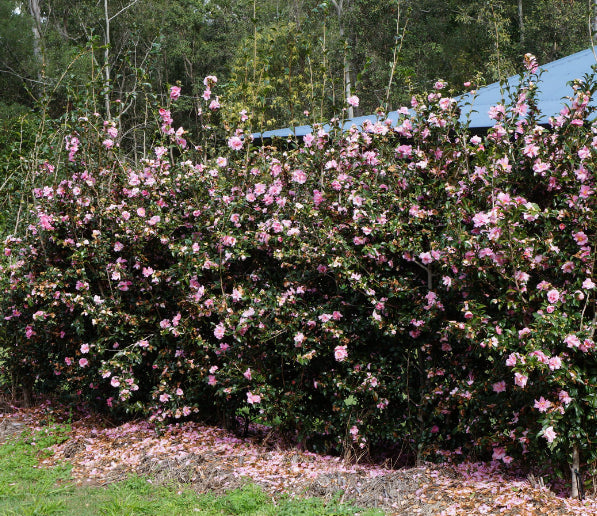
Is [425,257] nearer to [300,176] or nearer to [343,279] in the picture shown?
[343,279]

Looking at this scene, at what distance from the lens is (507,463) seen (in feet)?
12.4

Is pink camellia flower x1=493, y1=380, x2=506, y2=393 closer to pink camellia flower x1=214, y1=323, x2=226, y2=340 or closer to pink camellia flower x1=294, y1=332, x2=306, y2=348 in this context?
pink camellia flower x1=294, y1=332, x2=306, y2=348

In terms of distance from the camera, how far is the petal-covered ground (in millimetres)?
3551

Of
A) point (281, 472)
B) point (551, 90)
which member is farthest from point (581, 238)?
point (551, 90)

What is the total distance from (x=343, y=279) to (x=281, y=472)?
4.15ft

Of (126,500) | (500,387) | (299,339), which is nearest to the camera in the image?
(500,387)

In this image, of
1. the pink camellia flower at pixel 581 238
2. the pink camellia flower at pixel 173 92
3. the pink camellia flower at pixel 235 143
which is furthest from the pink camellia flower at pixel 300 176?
the pink camellia flower at pixel 581 238

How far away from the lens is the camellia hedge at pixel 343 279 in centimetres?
355

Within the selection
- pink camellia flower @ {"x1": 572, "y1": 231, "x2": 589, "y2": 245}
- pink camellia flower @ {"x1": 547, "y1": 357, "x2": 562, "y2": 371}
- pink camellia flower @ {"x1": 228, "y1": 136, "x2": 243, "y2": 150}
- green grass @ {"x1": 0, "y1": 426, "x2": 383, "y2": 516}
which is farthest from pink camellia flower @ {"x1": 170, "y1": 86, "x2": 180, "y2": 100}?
pink camellia flower @ {"x1": 547, "y1": 357, "x2": 562, "y2": 371}

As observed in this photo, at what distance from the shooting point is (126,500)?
386cm

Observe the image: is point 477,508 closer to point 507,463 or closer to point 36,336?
point 507,463

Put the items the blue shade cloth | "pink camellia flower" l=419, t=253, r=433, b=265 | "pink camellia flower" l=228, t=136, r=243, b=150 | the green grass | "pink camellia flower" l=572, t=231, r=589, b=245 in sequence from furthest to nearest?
the blue shade cloth → "pink camellia flower" l=228, t=136, r=243, b=150 → "pink camellia flower" l=419, t=253, r=433, b=265 → the green grass → "pink camellia flower" l=572, t=231, r=589, b=245

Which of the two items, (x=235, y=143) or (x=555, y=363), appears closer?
(x=555, y=363)

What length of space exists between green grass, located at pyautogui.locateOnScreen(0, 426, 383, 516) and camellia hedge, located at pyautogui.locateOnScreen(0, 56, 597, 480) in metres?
0.72
